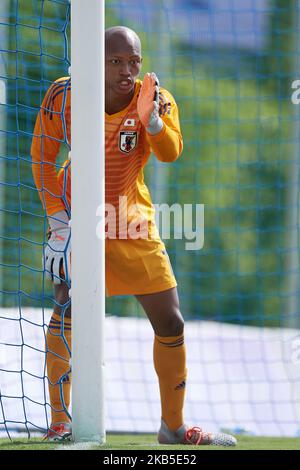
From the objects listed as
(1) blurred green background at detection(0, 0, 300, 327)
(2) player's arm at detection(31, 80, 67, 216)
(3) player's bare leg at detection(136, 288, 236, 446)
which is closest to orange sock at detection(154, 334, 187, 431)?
(3) player's bare leg at detection(136, 288, 236, 446)

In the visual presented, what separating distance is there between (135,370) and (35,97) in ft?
11.6

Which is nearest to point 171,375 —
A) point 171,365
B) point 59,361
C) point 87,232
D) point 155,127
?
point 171,365

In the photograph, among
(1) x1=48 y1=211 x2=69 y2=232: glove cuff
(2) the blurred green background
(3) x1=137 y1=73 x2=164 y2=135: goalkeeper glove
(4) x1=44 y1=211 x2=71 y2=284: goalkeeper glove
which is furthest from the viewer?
(2) the blurred green background

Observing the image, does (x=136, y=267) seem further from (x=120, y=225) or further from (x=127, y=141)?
(x=127, y=141)

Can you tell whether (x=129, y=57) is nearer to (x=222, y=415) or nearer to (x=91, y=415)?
(x=91, y=415)

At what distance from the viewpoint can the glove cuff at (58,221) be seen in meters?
2.99

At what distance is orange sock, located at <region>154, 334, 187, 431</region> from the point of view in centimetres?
304

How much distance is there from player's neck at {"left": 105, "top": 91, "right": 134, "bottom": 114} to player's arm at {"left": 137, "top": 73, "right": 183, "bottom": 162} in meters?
0.11

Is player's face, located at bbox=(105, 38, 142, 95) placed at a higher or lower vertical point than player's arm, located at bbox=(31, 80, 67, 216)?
higher

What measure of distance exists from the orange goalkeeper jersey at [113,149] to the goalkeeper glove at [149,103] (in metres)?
0.11

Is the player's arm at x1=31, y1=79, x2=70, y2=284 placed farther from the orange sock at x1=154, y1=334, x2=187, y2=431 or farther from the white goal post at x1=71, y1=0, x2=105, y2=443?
the orange sock at x1=154, y1=334, x2=187, y2=431

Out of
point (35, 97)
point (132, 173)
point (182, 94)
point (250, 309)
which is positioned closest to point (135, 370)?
point (132, 173)

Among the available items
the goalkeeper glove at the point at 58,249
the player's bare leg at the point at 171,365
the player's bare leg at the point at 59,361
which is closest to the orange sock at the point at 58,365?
the player's bare leg at the point at 59,361

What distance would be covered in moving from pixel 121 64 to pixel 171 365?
0.93 metres
